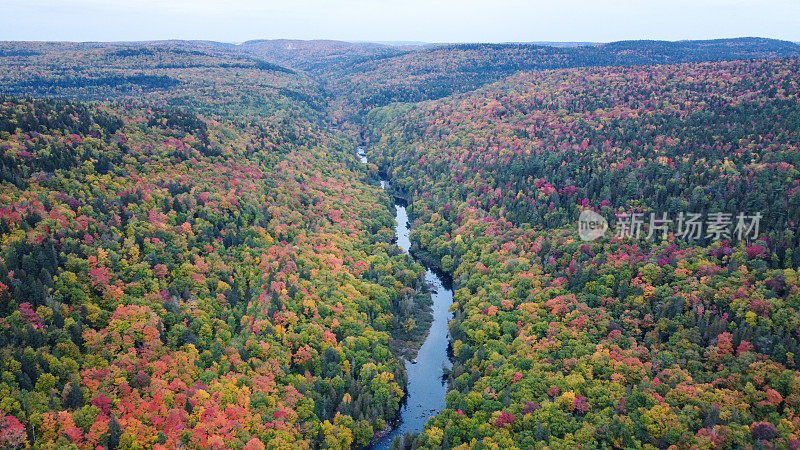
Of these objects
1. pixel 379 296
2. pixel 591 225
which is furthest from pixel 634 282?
pixel 379 296

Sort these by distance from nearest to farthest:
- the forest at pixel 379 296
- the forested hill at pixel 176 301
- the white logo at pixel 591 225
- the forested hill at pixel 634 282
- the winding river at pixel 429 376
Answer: the forested hill at pixel 176 301 → the forest at pixel 379 296 → the forested hill at pixel 634 282 → the winding river at pixel 429 376 → the white logo at pixel 591 225

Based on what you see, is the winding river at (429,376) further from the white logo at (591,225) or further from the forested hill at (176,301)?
the white logo at (591,225)

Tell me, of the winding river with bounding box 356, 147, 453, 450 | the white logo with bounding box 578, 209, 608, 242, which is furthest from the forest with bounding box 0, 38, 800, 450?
the winding river with bounding box 356, 147, 453, 450

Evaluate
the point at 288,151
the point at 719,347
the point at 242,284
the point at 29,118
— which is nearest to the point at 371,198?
the point at 288,151

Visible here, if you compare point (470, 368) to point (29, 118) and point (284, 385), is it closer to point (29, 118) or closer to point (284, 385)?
point (284, 385)

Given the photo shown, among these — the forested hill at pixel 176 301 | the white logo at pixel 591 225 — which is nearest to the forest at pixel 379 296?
the forested hill at pixel 176 301

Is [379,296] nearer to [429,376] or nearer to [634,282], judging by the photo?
[429,376]

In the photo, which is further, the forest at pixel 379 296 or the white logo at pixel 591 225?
the white logo at pixel 591 225
